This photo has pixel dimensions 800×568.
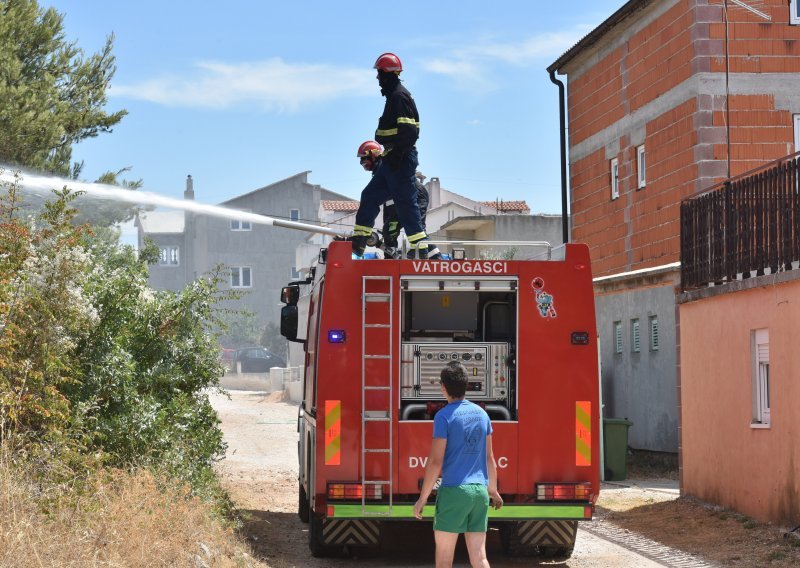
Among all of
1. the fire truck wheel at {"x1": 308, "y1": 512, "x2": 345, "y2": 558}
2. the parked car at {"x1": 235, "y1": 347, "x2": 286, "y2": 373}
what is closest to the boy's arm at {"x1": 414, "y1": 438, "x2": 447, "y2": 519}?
the fire truck wheel at {"x1": 308, "y1": 512, "x2": 345, "y2": 558}

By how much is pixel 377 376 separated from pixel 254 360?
216 ft

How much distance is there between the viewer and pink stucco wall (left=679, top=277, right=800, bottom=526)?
14039mm

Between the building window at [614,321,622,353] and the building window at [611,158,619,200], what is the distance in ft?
8.61

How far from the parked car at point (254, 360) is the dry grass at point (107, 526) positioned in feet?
212

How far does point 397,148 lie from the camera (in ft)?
44.4

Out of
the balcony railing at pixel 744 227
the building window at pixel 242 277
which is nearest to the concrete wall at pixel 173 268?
the building window at pixel 242 277

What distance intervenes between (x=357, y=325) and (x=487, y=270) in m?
1.23

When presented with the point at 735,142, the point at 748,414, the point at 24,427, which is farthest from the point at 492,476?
the point at 735,142

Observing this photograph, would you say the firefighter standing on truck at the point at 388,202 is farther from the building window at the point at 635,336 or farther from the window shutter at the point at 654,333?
the building window at the point at 635,336

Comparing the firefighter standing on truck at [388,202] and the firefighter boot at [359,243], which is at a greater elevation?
the firefighter standing on truck at [388,202]

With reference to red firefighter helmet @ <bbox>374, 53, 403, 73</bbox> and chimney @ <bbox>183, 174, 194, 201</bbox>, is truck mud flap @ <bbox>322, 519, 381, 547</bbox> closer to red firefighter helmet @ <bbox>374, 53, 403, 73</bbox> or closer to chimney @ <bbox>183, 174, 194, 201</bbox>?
red firefighter helmet @ <bbox>374, 53, 403, 73</bbox>

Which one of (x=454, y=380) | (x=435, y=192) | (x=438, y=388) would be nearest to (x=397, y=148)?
(x=438, y=388)

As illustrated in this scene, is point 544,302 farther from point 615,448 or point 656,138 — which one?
point 656,138

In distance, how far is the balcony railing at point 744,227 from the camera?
14.6 metres
